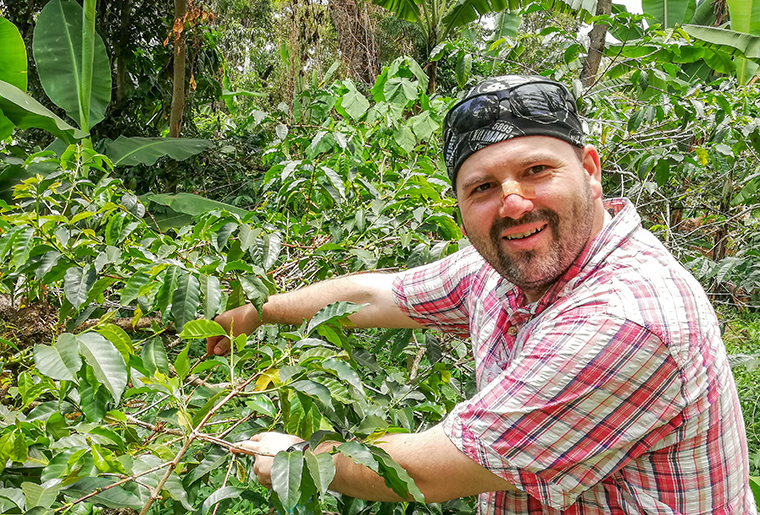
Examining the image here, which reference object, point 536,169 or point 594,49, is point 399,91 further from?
point 594,49

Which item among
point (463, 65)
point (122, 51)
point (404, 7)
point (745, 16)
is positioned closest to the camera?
point (463, 65)

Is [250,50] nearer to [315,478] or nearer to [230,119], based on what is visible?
[230,119]

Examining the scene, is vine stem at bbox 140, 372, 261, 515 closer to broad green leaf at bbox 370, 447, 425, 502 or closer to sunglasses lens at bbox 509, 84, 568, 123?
broad green leaf at bbox 370, 447, 425, 502

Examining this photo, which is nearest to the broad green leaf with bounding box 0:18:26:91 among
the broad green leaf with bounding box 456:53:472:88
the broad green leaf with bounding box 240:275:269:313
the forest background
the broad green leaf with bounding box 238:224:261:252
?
the forest background

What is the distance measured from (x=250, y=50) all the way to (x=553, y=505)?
1078cm

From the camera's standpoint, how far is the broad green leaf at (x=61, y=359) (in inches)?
36.0

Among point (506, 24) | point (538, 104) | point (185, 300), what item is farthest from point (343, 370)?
point (506, 24)

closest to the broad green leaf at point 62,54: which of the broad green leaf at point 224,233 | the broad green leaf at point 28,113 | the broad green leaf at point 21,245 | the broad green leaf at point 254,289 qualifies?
the broad green leaf at point 28,113

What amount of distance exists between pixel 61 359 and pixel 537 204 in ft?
3.12

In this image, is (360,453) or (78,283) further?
(78,283)

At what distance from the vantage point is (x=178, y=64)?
4359mm

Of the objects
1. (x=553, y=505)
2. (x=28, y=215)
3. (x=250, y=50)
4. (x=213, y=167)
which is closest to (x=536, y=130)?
(x=553, y=505)

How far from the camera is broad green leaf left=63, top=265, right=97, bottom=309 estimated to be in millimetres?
1209

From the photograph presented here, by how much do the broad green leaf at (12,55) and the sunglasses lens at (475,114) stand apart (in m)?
3.77
